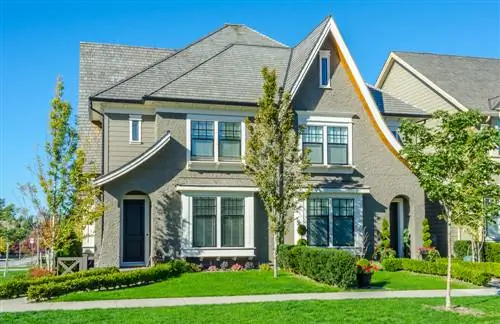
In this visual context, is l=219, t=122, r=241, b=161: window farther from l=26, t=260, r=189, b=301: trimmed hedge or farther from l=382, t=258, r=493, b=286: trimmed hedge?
l=382, t=258, r=493, b=286: trimmed hedge

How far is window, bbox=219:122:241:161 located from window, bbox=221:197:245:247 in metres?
1.72

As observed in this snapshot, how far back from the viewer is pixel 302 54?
2495cm

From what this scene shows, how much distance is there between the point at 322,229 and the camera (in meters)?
23.6

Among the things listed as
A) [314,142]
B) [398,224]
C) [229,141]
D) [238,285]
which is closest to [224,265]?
[238,285]

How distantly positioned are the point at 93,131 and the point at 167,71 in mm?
4262

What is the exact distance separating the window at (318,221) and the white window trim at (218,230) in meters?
2.37

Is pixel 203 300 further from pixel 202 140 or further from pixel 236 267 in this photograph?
pixel 202 140

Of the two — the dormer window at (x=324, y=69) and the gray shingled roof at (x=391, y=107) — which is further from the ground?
the dormer window at (x=324, y=69)

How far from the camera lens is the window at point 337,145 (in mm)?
24172

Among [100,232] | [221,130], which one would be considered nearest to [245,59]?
[221,130]

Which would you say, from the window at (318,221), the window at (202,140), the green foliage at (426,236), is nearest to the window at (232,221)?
the window at (202,140)

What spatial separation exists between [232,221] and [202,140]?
3.36 metres

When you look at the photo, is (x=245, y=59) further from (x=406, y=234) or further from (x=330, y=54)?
(x=406, y=234)

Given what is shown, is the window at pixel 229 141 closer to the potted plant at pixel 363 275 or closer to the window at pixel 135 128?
the window at pixel 135 128
